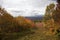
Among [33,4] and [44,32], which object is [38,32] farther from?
[33,4]

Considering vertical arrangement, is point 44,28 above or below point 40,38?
above

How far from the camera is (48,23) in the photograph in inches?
126

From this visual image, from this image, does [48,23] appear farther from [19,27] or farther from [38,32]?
[19,27]

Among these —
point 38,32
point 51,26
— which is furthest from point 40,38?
point 51,26

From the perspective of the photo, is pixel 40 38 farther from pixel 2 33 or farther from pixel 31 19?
pixel 2 33

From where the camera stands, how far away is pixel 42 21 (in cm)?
322

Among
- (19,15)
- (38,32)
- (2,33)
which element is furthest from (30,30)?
(2,33)

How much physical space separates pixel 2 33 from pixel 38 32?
0.77 metres

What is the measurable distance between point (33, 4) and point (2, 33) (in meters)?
0.92

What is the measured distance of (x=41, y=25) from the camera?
Answer: 10.6 ft

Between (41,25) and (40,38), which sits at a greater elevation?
(41,25)

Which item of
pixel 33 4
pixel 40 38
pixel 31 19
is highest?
pixel 33 4

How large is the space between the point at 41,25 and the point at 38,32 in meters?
0.16

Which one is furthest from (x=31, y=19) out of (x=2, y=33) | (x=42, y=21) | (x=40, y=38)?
(x=2, y=33)
